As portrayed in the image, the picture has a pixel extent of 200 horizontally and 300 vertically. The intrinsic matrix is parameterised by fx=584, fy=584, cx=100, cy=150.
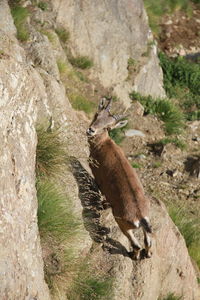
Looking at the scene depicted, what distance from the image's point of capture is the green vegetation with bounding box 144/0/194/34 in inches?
747

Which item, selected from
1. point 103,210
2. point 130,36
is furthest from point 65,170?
point 130,36

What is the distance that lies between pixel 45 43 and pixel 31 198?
20.8ft

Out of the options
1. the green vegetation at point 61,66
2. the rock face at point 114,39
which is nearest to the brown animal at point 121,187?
the green vegetation at point 61,66

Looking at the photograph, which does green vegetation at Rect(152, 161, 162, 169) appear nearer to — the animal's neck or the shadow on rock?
the animal's neck

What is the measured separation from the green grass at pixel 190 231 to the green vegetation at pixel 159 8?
32.4ft

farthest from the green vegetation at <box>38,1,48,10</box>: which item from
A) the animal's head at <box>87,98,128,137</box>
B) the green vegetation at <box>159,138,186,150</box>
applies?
the green vegetation at <box>159,138,186,150</box>

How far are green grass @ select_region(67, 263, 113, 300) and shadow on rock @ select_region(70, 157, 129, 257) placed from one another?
0.62 m

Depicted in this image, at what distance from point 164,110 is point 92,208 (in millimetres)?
7833

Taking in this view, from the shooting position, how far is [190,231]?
9.89 metres

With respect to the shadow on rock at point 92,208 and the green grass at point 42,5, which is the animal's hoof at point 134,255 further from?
the green grass at point 42,5

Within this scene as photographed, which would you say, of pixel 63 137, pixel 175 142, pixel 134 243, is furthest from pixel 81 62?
pixel 134 243

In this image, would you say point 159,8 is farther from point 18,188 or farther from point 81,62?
point 18,188

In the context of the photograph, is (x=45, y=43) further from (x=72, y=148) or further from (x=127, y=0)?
(x=127, y=0)

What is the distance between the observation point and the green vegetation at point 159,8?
62.2ft
